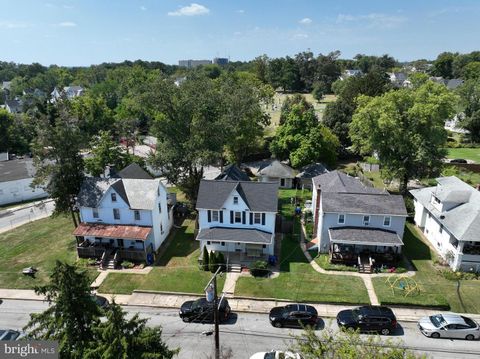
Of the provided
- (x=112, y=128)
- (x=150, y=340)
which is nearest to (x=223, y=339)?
(x=150, y=340)

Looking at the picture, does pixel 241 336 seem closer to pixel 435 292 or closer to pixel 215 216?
pixel 215 216

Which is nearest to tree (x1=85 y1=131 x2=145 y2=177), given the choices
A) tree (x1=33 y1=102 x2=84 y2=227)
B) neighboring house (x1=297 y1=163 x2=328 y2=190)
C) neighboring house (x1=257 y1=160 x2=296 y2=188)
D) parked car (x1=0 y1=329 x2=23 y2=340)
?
tree (x1=33 y1=102 x2=84 y2=227)

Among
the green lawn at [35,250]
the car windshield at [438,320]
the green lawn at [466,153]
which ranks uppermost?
the green lawn at [466,153]

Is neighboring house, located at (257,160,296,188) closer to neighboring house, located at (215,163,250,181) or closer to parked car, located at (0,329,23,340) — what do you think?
neighboring house, located at (215,163,250,181)

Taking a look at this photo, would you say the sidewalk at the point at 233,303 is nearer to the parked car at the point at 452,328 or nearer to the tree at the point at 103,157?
the parked car at the point at 452,328

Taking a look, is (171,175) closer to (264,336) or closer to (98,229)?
(98,229)

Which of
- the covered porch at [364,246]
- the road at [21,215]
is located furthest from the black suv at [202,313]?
the road at [21,215]
